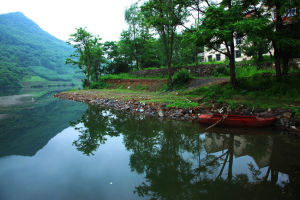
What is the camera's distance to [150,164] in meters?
5.45

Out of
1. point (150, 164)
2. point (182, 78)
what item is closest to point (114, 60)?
point (182, 78)

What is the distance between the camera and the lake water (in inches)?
159

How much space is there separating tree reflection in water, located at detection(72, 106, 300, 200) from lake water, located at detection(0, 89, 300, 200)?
2 centimetres

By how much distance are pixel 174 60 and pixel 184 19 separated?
13.1 m

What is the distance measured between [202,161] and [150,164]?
67.3 inches

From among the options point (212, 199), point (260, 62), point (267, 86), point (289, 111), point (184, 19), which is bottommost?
point (212, 199)

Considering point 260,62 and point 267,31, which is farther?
point 260,62

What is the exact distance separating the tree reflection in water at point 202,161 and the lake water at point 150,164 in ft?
0.07

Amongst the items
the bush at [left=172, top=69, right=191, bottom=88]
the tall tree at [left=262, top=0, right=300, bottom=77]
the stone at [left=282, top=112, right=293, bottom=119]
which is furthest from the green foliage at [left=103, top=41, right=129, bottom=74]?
the stone at [left=282, top=112, right=293, bottom=119]

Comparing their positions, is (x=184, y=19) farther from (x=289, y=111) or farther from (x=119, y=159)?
(x=119, y=159)

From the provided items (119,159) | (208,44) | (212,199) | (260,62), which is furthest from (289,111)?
(260,62)

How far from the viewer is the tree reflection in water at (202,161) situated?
3973mm

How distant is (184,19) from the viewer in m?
16.0

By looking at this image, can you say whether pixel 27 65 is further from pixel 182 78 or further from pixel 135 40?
pixel 182 78
